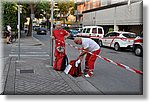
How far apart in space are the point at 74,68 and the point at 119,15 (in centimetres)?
2304

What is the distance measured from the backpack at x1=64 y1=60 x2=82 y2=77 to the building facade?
46.7ft

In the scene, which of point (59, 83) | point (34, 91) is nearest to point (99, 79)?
point (59, 83)

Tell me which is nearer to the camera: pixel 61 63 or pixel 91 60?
pixel 91 60

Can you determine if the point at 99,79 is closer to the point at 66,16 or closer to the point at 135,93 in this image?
the point at 135,93

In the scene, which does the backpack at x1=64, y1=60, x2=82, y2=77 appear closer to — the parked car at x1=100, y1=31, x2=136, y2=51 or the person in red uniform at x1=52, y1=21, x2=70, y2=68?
the person in red uniform at x1=52, y1=21, x2=70, y2=68

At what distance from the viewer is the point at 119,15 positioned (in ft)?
99.7

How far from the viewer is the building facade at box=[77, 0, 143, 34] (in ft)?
84.5

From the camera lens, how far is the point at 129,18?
89.3ft

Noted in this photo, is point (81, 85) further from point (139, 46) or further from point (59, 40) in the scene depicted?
point (139, 46)

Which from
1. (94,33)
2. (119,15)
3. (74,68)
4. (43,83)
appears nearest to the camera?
(43,83)

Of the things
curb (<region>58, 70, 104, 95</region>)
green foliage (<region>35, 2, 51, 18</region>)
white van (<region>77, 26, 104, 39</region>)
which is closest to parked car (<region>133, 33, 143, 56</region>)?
green foliage (<region>35, 2, 51, 18</region>)

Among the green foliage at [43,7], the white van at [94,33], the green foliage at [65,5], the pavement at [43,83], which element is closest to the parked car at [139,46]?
the green foliage at [65,5]

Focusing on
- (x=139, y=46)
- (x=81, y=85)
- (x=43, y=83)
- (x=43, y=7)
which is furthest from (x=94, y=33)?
(x=43, y=83)

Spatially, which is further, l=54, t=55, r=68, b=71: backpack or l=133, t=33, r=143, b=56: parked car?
l=133, t=33, r=143, b=56: parked car
